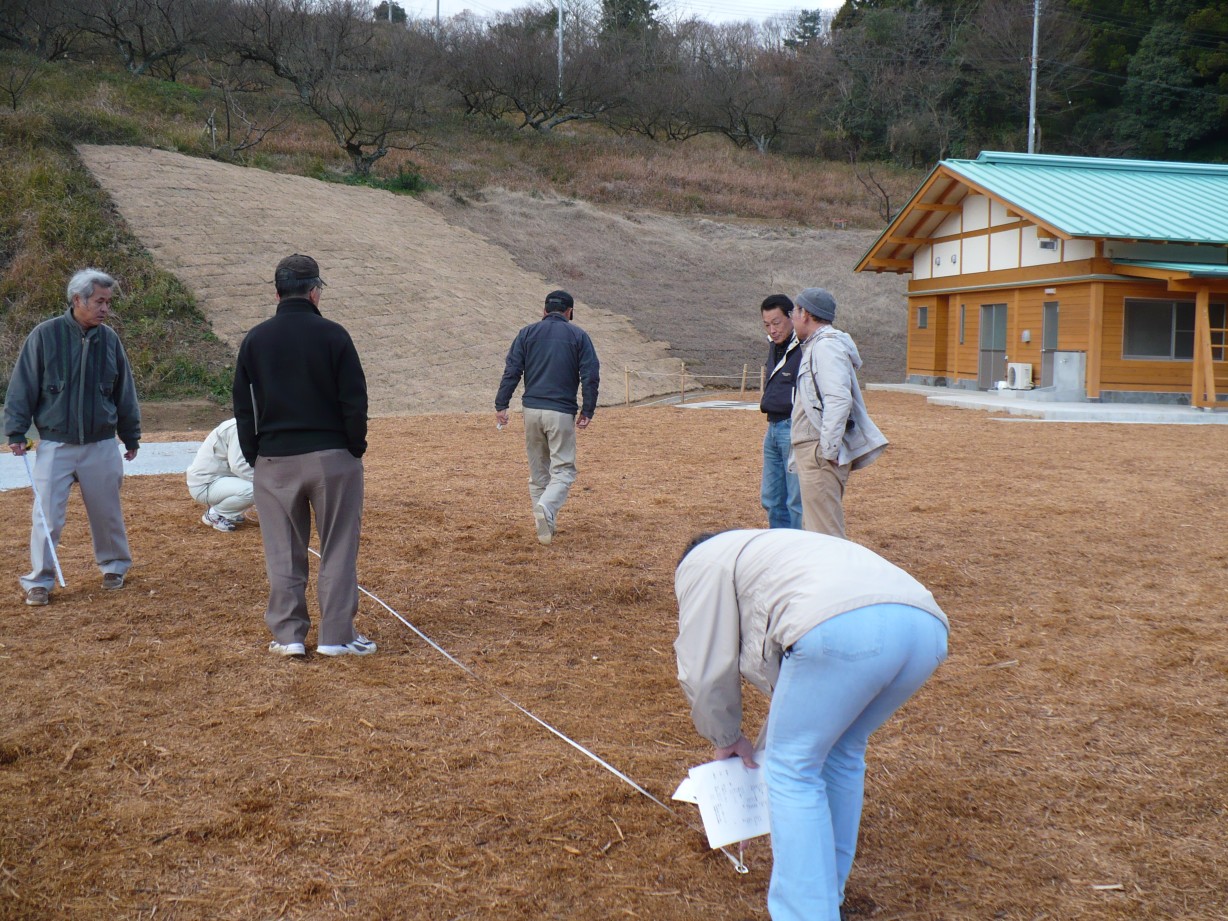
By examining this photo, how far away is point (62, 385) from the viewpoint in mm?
5574

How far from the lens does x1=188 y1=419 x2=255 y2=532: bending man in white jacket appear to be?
24.5 ft

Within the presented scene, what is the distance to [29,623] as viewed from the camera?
5355mm

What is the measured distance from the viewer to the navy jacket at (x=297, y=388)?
4.63m

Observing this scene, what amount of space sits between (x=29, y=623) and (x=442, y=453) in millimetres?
6931

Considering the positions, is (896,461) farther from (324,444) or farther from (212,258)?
(212,258)

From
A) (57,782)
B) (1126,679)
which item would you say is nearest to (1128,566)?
(1126,679)

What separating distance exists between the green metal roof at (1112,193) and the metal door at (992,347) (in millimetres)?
2708

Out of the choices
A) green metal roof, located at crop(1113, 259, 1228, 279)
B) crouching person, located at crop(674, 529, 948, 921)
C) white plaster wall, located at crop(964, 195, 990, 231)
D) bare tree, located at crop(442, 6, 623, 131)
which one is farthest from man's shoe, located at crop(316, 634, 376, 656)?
bare tree, located at crop(442, 6, 623, 131)

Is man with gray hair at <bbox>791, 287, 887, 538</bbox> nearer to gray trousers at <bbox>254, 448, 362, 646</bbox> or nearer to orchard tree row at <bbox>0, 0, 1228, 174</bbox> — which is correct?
gray trousers at <bbox>254, 448, 362, 646</bbox>

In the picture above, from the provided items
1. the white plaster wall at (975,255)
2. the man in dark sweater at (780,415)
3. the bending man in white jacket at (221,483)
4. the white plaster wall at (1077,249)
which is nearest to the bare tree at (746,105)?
the white plaster wall at (975,255)

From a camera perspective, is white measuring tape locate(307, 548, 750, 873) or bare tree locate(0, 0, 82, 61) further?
bare tree locate(0, 0, 82, 61)

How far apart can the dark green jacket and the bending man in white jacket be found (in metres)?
1.69

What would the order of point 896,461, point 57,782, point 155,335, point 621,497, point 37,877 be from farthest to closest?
point 155,335, point 896,461, point 621,497, point 57,782, point 37,877

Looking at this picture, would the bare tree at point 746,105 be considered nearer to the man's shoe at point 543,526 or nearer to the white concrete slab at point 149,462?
the white concrete slab at point 149,462
